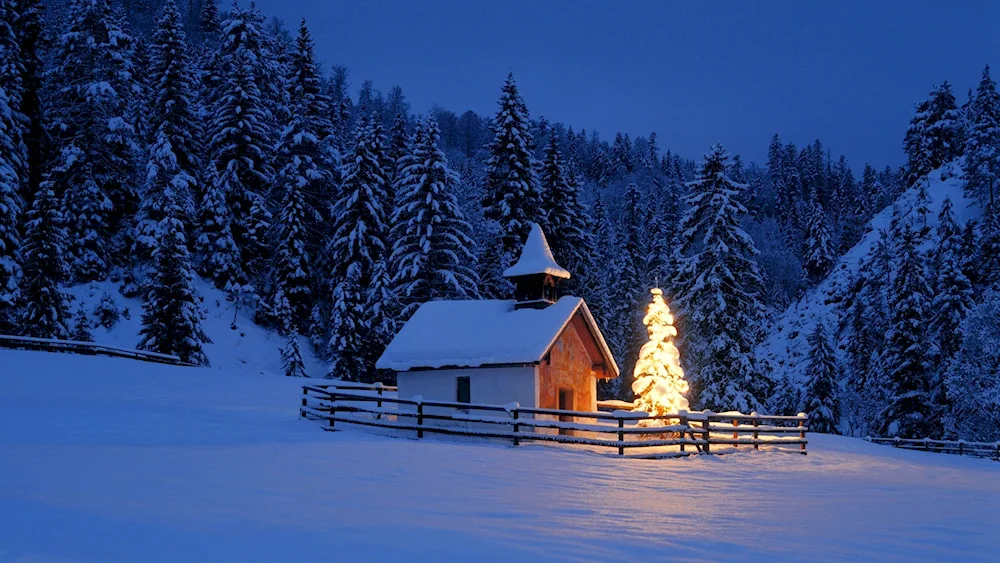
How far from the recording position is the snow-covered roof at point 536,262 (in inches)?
1265

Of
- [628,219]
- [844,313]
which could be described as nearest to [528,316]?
[628,219]

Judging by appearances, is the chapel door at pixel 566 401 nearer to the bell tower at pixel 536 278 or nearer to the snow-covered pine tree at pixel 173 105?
the bell tower at pixel 536 278

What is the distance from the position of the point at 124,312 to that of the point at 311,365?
12200mm

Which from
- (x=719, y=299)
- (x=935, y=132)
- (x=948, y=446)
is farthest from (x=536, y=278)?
(x=935, y=132)

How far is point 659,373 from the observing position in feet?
96.7

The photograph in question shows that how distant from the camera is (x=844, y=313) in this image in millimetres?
79312

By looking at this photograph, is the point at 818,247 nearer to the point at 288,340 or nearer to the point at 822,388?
the point at 822,388

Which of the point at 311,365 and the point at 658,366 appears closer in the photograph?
the point at 658,366

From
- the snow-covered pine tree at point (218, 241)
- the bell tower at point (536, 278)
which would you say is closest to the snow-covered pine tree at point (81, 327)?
the snow-covered pine tree at point (218, 241)

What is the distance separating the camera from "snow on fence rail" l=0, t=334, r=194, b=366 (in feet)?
127

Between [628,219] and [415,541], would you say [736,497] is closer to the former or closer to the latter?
[415,541]

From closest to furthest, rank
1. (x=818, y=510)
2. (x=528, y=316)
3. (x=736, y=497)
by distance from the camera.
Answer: (x=818, y=510) < (x=736, y=497) < (x=528, y=316)

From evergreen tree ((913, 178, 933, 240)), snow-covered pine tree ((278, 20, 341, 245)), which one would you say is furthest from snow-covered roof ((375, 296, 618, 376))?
evergreen tree ((913, 178, 933, 240))

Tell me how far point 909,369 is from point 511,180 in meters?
26.6
